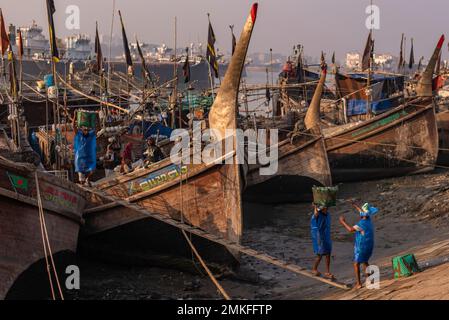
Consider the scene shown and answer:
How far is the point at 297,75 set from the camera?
2608 centimetres

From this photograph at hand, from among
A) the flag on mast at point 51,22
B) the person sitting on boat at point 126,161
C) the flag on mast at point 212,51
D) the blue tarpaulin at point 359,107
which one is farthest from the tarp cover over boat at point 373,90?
the flag on mast at point 51,22

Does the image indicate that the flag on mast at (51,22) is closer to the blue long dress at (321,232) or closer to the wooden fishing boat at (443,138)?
the blue long dress at (321,232)

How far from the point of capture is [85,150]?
9703 millimetres

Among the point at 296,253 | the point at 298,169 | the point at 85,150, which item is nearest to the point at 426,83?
the point at 298,169

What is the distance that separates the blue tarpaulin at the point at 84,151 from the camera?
31.5 feet

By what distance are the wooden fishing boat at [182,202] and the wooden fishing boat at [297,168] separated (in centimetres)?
438

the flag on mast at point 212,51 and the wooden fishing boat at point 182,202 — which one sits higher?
the flag on mast at point 212,51

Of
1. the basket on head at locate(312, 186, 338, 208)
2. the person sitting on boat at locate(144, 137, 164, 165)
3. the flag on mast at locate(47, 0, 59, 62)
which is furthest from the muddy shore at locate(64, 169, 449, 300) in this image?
the flag on mast at locate(47, 0, 59, 62)

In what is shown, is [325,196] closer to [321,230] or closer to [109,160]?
[321,230]

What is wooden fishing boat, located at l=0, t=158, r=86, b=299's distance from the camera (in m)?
7.72

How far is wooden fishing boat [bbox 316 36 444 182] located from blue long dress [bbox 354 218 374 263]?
887cm

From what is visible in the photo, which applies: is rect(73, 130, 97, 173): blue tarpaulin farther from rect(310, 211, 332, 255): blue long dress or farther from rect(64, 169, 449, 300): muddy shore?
rect(310, 211, 332, 255): blue long dress

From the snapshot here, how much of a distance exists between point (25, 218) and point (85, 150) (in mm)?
2021
